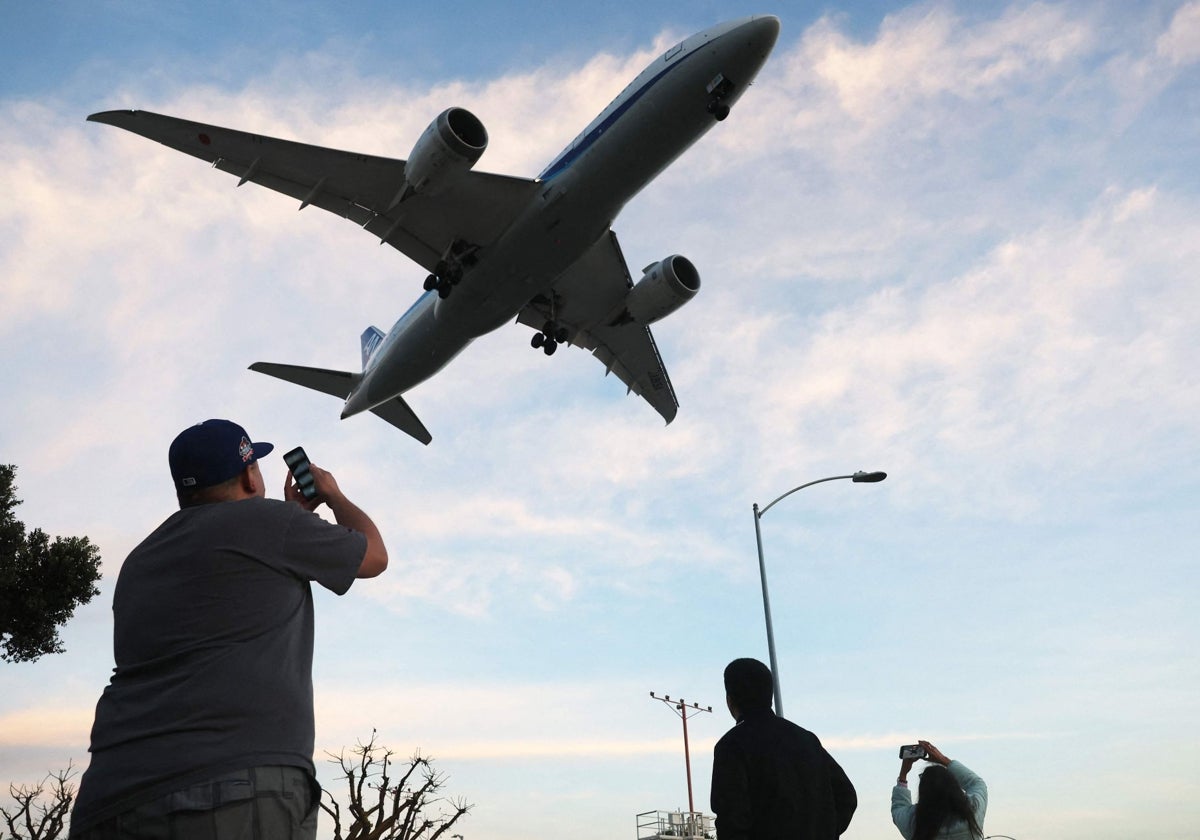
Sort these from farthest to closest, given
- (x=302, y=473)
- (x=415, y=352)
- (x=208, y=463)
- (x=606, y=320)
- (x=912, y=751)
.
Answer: (x=606, y=320), (x=415, y=352), (x=912, y=751), (x=302, y=473), (x=208, y=463)

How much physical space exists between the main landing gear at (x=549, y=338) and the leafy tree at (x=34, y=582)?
45.4ft

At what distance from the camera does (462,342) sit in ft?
74.4

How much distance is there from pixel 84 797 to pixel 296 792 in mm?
601

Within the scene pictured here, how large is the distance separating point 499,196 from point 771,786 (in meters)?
18.2

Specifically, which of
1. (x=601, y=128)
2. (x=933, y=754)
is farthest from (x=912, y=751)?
(x=601, y=128)

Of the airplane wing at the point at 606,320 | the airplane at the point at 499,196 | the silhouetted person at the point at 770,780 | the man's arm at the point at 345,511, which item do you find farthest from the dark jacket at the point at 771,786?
the airplane wing at the point at 606,320

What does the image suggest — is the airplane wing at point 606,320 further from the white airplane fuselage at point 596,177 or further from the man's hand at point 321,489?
the man's hand at point 321,489

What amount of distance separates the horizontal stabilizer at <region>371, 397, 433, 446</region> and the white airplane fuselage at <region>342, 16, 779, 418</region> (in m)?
6.68

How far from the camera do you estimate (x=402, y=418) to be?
29750 millimetres

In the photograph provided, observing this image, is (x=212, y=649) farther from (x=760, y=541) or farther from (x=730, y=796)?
(x=760, y=541)

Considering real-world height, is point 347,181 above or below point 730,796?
above

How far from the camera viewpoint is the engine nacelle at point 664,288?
2452 cm

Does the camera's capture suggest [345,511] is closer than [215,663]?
No

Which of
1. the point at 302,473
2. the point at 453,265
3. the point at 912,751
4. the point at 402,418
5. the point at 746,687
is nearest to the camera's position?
the point at 302,473
